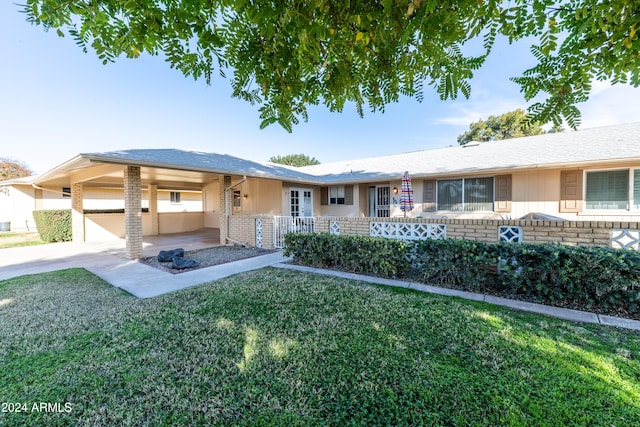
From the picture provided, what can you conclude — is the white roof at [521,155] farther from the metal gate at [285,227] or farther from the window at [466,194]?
the metal gate at [285,227]

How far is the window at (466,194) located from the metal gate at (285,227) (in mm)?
5652

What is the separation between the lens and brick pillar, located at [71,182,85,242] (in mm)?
11672

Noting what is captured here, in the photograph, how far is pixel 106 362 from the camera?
9.06 feet

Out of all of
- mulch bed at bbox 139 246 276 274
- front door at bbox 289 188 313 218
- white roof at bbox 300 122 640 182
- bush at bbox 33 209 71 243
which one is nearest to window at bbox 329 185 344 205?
white roof at bbox 300 122 640 182

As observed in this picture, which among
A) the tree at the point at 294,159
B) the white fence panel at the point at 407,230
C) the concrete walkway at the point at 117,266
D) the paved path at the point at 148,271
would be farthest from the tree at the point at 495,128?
the tree at the point at 294,159

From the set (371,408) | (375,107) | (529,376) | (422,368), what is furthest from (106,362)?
(529,376)

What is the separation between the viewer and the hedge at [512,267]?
379 cm

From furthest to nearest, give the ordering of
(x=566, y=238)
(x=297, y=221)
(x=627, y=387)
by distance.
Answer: (x=297, y=221)
(x=566, y=238)
(x=627, y=387)

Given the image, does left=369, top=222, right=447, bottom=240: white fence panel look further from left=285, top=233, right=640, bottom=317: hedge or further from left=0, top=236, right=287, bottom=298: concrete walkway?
left=0, top=236, right=287, bottom=298: concrete walkway

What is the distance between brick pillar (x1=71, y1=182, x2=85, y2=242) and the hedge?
472 inches

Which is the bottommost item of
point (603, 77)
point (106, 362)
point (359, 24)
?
point (106, 362)

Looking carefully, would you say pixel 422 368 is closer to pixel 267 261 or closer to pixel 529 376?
pixel 529 376

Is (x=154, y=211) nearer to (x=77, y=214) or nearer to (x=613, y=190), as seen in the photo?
(x=77, y=214)

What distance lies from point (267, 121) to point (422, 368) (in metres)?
2.71
